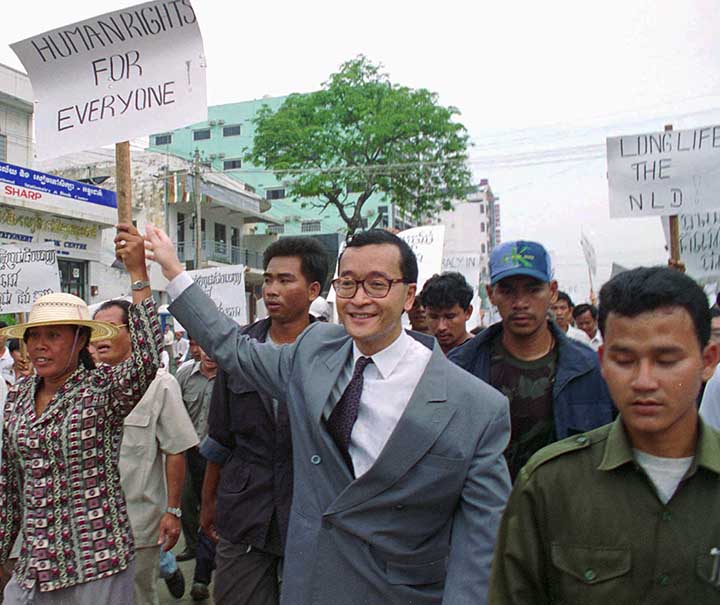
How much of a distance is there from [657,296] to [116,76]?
2.72 m

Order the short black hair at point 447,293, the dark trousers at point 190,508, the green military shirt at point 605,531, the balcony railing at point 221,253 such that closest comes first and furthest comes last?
the green military shirt at point 605,531 < the short black hair at point 447,293 < the dark trousers at point 190,508 < the balcony railing at point 221,253

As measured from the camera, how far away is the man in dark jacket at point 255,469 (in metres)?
3.17

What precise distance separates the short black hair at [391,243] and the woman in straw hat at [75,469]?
2.80 ft

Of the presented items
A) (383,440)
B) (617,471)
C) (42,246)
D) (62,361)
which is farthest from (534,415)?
(42,246)

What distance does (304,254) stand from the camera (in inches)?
145

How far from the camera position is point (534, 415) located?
120 inches

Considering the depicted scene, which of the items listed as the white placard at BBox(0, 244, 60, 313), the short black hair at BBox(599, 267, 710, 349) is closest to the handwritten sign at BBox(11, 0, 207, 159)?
the short black hair at BBox(599, 267, 710, 349)

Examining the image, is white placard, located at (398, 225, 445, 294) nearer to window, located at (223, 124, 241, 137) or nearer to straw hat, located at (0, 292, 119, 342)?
straw hat, located at (0, 292, 119, 342)

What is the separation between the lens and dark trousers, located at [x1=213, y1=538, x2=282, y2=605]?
3215mm

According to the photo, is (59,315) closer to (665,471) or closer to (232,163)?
(665,471)

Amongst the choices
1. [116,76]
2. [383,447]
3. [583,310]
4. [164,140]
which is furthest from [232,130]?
[383,447]

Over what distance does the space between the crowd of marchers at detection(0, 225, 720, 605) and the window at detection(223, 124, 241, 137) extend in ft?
170

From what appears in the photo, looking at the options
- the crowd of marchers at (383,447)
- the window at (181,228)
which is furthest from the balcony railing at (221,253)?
the crowd of marchers at (383,447)

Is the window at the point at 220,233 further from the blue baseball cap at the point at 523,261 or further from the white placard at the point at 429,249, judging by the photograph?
the blue baseball cap at the point at 523,261
